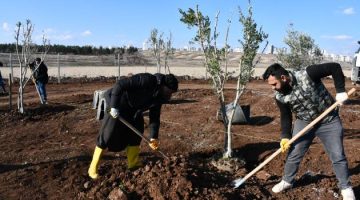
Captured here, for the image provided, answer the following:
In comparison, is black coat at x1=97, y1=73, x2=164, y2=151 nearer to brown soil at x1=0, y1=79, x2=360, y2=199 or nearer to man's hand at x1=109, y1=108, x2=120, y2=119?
man's hand at x1=109, y1=108, x2=120, y2=119

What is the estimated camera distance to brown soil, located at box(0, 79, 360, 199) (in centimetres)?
523

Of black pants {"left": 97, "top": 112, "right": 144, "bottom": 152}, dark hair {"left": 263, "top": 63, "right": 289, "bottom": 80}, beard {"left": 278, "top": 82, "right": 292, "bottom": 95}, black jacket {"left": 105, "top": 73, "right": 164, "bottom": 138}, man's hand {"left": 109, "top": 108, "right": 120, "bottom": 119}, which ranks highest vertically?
dark hair {"left": 263, "top": 63, "right": 289, "bottom": 80}

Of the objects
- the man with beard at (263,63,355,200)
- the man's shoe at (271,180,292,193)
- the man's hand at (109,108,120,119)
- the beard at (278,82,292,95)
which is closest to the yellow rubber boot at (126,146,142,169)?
the man's hand at (109,108,120,119)

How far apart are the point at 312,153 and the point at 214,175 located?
188 centimetres

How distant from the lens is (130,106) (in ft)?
18.4

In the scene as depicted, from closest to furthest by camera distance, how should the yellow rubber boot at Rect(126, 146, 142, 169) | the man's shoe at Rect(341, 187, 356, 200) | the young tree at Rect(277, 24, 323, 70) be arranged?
the man's shoe at Rect(341, 187, 356, 200) < the yellow rubber boot at Rect(126, 146, 142, 169) < the young tree at Rect(277, 24, 323, 70)

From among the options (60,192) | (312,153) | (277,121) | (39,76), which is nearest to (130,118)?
(60,192)

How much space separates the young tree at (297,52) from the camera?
15014mm

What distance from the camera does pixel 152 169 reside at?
17.4 ft

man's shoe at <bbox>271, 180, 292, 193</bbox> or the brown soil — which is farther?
man's shoe at <bbox>271, 180, 292, 193</bbox>

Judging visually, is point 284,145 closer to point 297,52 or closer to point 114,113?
point 114,113

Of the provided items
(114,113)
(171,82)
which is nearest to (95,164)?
(114,113)

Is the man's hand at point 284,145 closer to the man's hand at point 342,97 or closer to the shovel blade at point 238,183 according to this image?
the shovel blade at point 238,183

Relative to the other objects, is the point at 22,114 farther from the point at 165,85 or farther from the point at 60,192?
the point at 165,85
